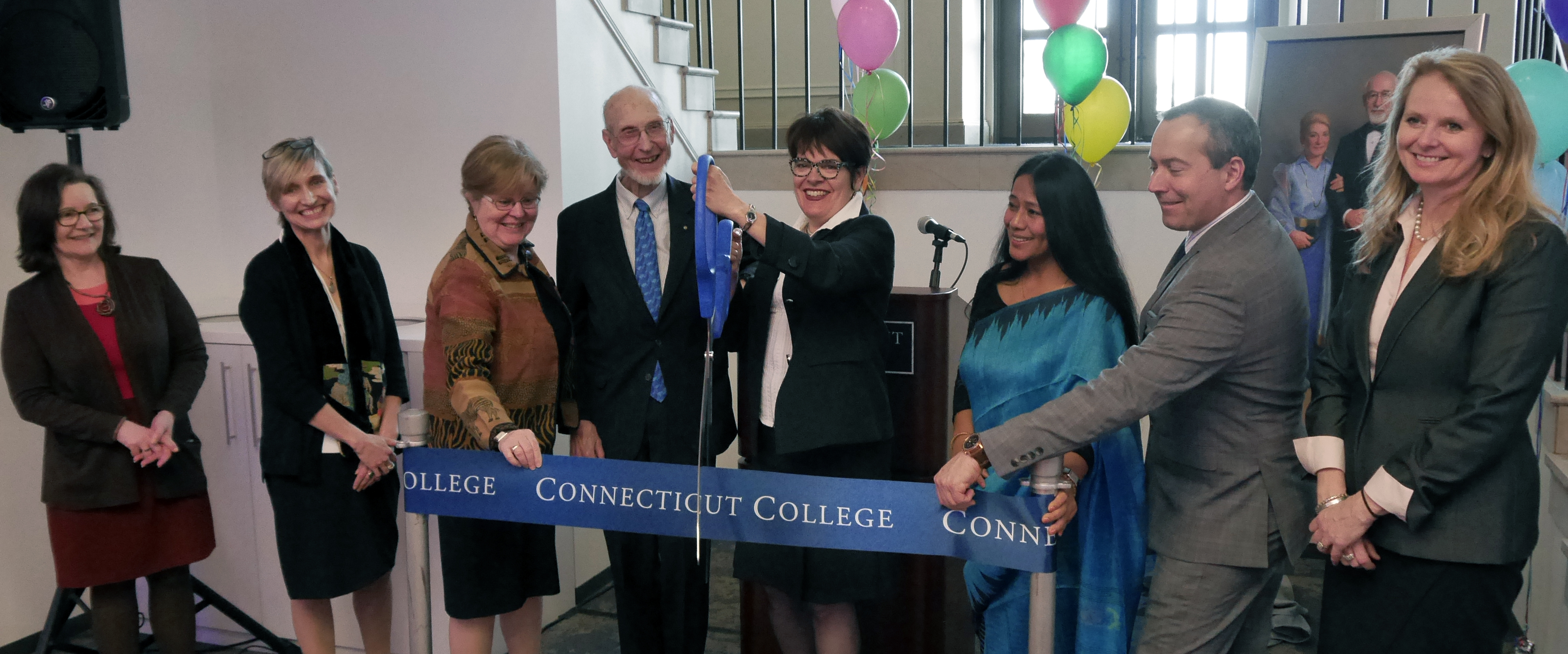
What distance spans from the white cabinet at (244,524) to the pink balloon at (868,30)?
1.67 metres

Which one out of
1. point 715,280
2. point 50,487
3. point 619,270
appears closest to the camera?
point 715,280

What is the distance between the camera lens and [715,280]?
1.71 metres

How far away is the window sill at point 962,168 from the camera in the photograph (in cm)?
382

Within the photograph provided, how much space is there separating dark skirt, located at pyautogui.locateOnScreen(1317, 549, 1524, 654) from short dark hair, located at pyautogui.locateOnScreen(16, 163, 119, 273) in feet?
9.11

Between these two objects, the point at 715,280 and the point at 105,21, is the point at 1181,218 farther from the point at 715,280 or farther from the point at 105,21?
the point at 105,21

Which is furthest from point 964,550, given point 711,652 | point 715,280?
point 711,652

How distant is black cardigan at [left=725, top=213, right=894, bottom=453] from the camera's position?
2.12 m

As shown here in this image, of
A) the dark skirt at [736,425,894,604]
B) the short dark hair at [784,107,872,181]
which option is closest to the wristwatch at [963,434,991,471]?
the dark skirt at [736,425,894,604]

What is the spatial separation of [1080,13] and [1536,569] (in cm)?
212

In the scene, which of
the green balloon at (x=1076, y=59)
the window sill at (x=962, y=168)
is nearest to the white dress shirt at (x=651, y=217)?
the green balloon at (x=1076, y=59)

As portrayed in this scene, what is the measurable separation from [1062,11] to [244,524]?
304 centimetres

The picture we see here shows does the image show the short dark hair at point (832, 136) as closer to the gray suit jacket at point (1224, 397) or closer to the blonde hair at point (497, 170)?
the blonde hair at point (497, 170)

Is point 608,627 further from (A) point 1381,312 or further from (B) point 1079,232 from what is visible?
(A) point 1381,312

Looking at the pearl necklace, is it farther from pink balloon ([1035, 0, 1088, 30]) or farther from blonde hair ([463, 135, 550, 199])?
pink balloon ([1035, 0, 1088, 30])
